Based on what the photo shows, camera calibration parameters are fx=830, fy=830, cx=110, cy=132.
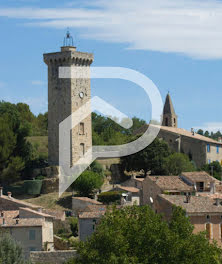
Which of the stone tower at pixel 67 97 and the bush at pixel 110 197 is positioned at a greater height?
the stone tower at pixel 67 97

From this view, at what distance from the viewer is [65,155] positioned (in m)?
66.3

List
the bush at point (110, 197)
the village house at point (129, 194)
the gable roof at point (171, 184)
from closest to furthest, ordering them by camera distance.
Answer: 1. the village house at point (129, 194)
2. the gable roof at point (171, 184)
3. the bush at point (110, 197)

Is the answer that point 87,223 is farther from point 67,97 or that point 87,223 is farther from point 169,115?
point 169,115

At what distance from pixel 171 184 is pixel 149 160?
11.4 metres

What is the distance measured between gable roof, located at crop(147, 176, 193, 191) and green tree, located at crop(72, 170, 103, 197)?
21.0 ft

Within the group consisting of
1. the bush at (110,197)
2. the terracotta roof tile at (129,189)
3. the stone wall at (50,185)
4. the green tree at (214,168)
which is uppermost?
the green tree at (214,168)

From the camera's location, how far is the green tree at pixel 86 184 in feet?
205

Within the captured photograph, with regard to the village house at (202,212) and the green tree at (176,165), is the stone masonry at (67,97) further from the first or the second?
the village house at (202,212)

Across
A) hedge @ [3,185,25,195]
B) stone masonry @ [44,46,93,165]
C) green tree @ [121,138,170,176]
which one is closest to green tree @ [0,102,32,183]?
hedge @ [3,185,25,195]

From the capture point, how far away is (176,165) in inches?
2697

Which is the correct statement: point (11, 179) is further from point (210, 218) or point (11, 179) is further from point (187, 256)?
point (187, 256)

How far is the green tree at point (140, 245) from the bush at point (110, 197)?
790 inches

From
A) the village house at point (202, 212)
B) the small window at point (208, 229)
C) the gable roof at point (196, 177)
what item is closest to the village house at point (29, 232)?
the village house at point (202, 212)

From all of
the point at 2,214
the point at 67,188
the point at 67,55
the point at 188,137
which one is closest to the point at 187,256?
the point at 2,214
